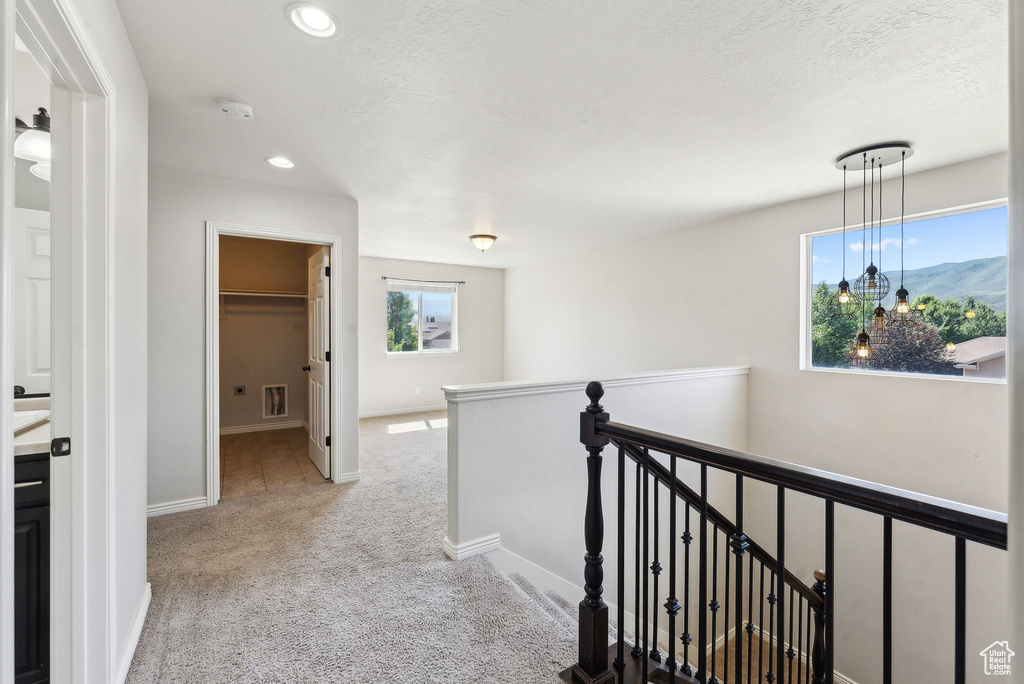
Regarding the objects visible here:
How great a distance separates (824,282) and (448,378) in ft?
16.9

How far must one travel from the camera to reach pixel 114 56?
4.87 feet

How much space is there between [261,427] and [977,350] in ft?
21.8

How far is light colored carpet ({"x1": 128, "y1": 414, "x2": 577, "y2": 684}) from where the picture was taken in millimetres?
1640

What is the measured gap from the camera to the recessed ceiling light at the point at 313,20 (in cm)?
153

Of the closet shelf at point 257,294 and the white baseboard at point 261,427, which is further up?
the closet shelf at point 257,294

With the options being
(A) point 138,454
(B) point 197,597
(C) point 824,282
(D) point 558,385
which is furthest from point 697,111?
(B) point 197,597

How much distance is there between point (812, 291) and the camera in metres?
3.81

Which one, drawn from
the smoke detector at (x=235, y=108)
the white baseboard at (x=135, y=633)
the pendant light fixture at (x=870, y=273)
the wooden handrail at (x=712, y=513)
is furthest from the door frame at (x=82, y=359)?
the pendant light fixture at (x=870, y=273)

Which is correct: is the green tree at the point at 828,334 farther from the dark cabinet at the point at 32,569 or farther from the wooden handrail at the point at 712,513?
the dark cabinet at the point at 32,569

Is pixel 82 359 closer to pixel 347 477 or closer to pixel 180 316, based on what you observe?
pixel 180 316

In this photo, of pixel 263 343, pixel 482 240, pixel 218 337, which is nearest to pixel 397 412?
pixel 263 343

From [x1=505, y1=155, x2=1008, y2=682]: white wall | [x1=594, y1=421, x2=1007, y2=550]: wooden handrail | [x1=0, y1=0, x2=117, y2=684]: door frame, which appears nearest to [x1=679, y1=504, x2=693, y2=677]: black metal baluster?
[x1=594, y1=421, x2=1007, y2=550]: wooden handrail

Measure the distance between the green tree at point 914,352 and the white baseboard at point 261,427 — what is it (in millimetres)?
5951

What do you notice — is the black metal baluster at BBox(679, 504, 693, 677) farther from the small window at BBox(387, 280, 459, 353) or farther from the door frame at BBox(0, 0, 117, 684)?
the small window at BBox(387, 280, 459, 353)
